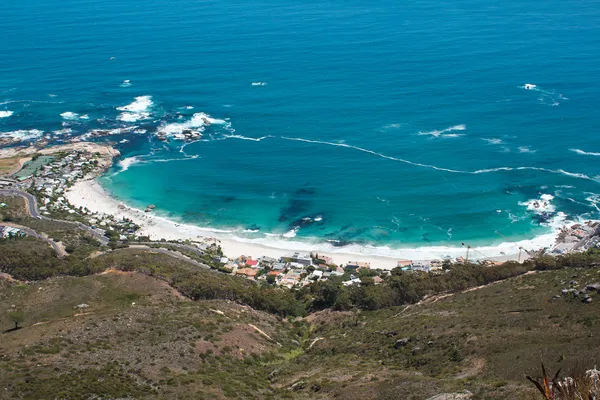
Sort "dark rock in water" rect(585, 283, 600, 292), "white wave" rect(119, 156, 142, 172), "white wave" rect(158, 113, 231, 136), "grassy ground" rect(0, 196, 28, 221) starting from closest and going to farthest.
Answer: "dark rock in water" rect(585, 283, 600, 292), "grassy ground" rect(0, 196, 28, 221), "white wave" rect(119, 156, 142, 172), "white wave" rect(158, 113, 231, 136)

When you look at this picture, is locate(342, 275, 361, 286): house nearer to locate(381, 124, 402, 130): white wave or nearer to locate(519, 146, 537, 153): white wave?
locate(381, 124, 402, 130): white wave

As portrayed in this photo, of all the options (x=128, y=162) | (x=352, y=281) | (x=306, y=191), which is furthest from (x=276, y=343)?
(x=128, y=162)

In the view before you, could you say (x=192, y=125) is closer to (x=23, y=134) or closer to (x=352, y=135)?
(x=352, y=135)

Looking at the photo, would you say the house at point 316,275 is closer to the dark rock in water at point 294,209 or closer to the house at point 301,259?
the house at point 301,259

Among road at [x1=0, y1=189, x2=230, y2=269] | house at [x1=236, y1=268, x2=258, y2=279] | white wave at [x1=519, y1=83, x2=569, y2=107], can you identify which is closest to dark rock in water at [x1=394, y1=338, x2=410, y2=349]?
house at [x1=236, y1=268, x2=258, y2=279]

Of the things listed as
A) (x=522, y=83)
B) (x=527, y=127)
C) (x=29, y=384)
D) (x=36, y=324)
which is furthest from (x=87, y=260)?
(x=522, y=83)

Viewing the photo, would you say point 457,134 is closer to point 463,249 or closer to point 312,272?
point 463,249
